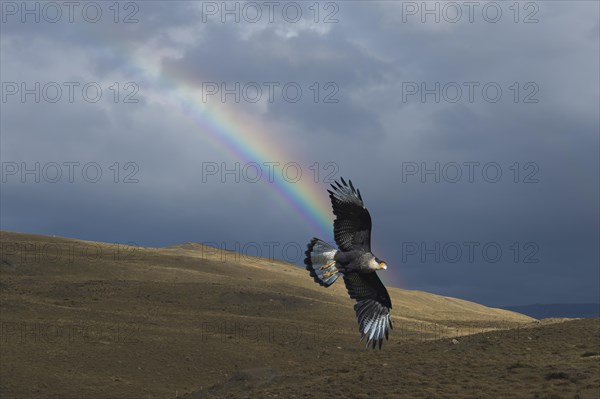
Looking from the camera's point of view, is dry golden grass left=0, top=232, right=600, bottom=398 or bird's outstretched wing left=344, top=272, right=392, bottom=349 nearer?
bird's outstretched wing left=344, top=272, right=392, bottom=349

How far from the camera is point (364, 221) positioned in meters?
12.8

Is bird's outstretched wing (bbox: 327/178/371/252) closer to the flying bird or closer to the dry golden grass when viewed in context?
the flying bird

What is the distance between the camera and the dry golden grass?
158ft

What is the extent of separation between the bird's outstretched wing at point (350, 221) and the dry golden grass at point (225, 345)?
1301 inches

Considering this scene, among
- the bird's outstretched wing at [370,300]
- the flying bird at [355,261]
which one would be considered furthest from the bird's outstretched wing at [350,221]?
the bird's outstretched wing at [370,300]

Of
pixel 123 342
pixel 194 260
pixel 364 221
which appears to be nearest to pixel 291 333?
pixel 123 342

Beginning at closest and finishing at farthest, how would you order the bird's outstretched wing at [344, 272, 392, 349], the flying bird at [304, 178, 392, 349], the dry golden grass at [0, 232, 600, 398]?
the flying bird at [304, 178, 392, 349] < the bird's outstretched wing at [344, 272, 392, 349] < the dry golden grass at [0, 232, 600, 398]

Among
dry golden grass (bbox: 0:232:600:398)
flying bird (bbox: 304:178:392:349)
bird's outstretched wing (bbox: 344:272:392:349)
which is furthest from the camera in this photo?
dry golden grass (bbox: 0:232:600:398)

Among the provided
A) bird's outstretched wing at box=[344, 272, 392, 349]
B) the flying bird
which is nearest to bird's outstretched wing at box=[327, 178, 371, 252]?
the flying bird

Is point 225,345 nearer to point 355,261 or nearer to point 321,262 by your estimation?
point 321,262

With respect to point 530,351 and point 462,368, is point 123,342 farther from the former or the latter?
point 530,351

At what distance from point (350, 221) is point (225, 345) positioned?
172ft

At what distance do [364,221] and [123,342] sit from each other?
5229cm

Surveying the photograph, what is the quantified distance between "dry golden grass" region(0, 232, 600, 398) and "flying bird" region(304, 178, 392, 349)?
102 feet
